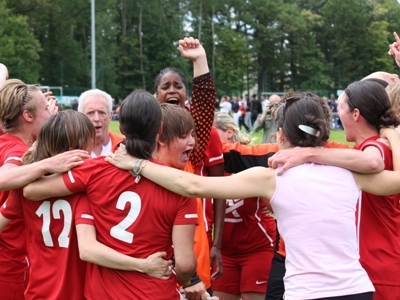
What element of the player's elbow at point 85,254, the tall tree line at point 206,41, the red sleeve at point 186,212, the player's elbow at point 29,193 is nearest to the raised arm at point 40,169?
the player's elbow at point 29,193

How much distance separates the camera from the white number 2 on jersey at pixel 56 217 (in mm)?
3195

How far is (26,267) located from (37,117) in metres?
0.96

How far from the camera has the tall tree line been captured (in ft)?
186

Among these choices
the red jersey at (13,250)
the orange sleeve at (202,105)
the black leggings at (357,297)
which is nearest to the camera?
the black leggings at (357,297)

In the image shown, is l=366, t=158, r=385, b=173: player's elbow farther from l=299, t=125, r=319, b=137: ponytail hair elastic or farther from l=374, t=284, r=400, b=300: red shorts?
l=374, t=284, r=400, b=300: red shorts

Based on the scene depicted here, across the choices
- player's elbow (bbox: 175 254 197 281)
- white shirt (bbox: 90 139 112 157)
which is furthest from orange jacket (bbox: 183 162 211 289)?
white shirt (bbox: 90 139 112 157)

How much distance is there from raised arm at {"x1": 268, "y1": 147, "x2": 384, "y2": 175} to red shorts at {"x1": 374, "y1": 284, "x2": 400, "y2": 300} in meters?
0.68

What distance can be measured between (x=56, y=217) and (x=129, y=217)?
17.8 inches

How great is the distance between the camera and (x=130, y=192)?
3.04 metres

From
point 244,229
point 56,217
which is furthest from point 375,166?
point 244,229

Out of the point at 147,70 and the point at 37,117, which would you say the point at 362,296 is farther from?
the point at 147,70

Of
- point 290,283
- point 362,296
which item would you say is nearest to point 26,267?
point 290,283

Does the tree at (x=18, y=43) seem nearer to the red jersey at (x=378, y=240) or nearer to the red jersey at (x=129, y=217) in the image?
the red jersey at (x=129, y=217)

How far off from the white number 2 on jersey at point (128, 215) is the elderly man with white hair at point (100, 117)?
1877 millimetres
